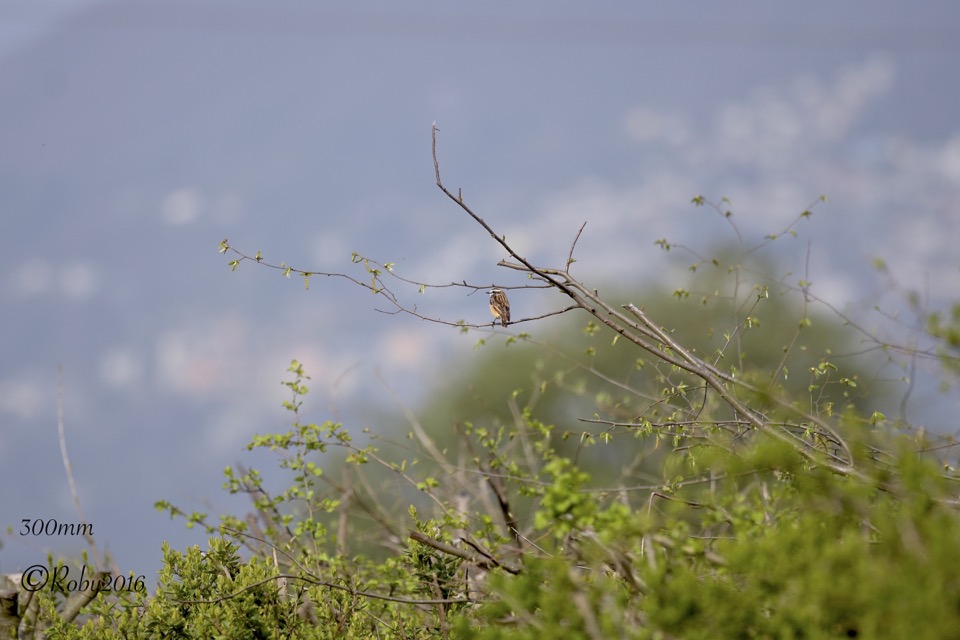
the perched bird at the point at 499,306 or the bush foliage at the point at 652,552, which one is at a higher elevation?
the perched bird at the point at 499,306

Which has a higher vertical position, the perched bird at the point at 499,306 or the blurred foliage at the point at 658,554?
the perched bird at the point at 499,306

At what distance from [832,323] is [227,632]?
1797cm

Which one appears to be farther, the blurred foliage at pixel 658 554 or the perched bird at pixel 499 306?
the perched bird at pixel 499 306

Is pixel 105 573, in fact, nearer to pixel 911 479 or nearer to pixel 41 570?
pixel 41 570

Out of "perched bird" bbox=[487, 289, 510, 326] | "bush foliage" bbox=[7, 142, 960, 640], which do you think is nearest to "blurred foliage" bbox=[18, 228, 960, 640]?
"bush foliage" bbox=[7, 142, 960, 640]

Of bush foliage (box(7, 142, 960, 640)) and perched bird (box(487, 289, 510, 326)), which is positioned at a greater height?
perched bird (box(487, 289, 510, 326))

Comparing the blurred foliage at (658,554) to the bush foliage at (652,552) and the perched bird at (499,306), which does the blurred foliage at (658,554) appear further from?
the perched bird at (499,306)

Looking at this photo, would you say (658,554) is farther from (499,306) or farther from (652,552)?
(499,306)

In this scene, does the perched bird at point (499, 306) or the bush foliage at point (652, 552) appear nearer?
the bush foliage at point (652, 552)

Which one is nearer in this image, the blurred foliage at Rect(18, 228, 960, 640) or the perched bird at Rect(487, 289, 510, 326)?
the blurred foliage at Rect(18, 228, 960, 640)

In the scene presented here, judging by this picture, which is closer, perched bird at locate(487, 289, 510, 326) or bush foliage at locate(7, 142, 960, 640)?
bush foliage at locate(7, 142, 960, 640)

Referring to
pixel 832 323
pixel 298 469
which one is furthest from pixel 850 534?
pixel 832 323

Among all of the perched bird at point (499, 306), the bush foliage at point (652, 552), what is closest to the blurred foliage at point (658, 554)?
the bush foliage at point (652, 552)

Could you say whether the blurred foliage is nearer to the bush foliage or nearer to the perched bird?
the bush foliage
